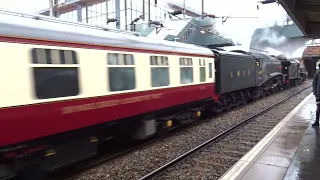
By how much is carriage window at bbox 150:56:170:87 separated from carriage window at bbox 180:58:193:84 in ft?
2.86

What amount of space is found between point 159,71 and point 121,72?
1.59 m

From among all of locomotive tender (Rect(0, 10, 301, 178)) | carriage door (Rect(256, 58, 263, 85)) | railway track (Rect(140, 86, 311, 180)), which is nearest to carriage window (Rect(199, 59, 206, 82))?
locomotive tender (Rect(0, 10, 301, 178))

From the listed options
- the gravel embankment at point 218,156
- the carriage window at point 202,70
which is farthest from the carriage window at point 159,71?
the carriage window at point 202,70

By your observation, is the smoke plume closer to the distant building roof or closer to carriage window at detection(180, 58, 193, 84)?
the distant building roof

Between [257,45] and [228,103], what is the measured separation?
2066 centimetres

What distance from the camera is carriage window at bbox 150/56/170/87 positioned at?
751 centimetres

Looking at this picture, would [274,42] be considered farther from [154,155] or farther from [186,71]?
[154,155]

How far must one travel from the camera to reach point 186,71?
9180mm

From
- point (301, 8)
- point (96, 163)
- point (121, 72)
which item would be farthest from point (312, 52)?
point (96, 163)

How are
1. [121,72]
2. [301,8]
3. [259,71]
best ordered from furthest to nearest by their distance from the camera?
[259,71] → [301,8] → [121,72]

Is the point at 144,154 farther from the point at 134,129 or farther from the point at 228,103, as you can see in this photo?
the point at 228,103

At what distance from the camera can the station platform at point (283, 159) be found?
16.6 feet

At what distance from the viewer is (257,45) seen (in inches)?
1282

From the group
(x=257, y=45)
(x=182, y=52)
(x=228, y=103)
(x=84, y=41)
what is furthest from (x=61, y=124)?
(x=257, y=45)
